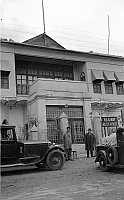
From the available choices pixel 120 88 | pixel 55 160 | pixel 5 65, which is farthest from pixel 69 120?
pixel 120 88

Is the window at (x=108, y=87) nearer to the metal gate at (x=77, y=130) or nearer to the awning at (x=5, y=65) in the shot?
the metal gate at (x=77, y=130)

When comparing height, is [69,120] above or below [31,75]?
below

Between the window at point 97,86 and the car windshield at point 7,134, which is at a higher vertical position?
the window at point 97,86

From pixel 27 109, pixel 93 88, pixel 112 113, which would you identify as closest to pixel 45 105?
pixel 27 109

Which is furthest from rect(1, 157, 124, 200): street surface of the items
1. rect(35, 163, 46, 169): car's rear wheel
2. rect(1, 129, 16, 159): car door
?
rect(35, 163, 46, 169): car's rear wheel

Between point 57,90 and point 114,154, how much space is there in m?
10.3

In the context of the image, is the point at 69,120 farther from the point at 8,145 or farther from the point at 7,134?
the point at 8,145

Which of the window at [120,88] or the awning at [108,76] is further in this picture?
the window at [120,88]

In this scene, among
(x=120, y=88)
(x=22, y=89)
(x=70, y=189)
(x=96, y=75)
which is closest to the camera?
(x=70, y=189)

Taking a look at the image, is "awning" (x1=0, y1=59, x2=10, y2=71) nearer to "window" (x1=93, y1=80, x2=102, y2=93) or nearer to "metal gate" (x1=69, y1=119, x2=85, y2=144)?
"metal gate" (x1=69, y1=119, x2=85, y2=144)

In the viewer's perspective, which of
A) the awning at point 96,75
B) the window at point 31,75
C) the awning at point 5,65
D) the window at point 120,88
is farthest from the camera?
the window at point 120,88

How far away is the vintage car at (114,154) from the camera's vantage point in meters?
9.16

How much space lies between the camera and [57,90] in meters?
18.9

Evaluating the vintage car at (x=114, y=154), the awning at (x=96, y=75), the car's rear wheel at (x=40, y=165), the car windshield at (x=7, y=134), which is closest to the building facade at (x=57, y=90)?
the awning at (x=96, y=75)
